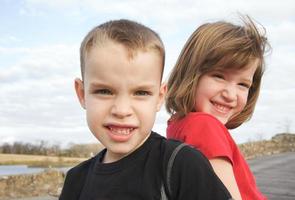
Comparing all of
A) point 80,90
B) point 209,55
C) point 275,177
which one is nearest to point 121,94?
point 80,90

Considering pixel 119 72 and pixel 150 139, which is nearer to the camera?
pixel 119 72

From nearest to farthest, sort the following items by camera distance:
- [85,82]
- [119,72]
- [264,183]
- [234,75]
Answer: [119,72] → [85,82] → [234,75] → [264,183]

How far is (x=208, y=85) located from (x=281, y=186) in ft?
25.7

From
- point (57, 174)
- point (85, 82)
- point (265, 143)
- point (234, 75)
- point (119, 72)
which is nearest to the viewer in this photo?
point (119, 72)

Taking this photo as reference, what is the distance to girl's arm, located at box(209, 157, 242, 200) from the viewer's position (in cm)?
213

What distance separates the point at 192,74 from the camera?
2484 millimetres

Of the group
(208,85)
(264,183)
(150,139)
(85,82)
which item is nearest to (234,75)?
(208,85)

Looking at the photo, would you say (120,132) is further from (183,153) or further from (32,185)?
(32,185)

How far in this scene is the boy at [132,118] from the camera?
187cm

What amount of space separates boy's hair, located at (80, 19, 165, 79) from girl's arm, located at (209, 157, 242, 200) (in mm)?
510

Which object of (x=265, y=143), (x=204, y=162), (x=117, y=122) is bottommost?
(x=265, y=143)

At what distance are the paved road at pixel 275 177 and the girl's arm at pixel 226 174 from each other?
644cm

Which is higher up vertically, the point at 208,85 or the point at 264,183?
the point at 208,85

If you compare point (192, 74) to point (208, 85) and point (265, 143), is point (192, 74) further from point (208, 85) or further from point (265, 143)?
point (265, 143)
